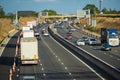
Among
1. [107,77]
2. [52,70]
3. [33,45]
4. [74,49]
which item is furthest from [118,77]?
[74,49]

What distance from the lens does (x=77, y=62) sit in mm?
48875

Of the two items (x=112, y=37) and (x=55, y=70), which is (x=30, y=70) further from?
(x=112, y=37)

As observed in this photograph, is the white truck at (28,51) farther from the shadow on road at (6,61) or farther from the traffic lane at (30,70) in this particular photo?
the shadow on road at (6,61)

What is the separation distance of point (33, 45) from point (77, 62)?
6415 millimetres

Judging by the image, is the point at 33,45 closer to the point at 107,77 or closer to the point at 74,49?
the point at 107,77

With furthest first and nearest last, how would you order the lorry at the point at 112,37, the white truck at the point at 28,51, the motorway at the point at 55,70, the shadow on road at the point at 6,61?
the lorry at the point at 112,37 → the shadow on road at the point at 6,61 → the white truck at the point at 28,51 → the motorway at the point at 55,70

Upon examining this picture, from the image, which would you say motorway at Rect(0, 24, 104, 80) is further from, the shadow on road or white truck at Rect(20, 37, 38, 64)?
white truck at Rect(20, 37, 38, 64)

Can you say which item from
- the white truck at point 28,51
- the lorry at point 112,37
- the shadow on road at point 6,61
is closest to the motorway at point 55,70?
the shadow on road at point 6,61

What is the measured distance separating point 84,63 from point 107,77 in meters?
12.9

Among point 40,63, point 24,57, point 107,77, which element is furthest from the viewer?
point 40,63

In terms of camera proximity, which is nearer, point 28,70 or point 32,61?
point 28,70

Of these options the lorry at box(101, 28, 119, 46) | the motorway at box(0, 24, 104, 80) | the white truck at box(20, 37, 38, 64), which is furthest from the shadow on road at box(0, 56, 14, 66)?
the lorry at box(101, 28, 119, 46)

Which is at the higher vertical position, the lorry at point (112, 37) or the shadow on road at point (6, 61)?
the lorry at point (112, 37)

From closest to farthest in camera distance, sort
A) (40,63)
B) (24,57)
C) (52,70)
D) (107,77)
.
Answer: (107,77) → (52,70) → (24,57) → (40,63)
